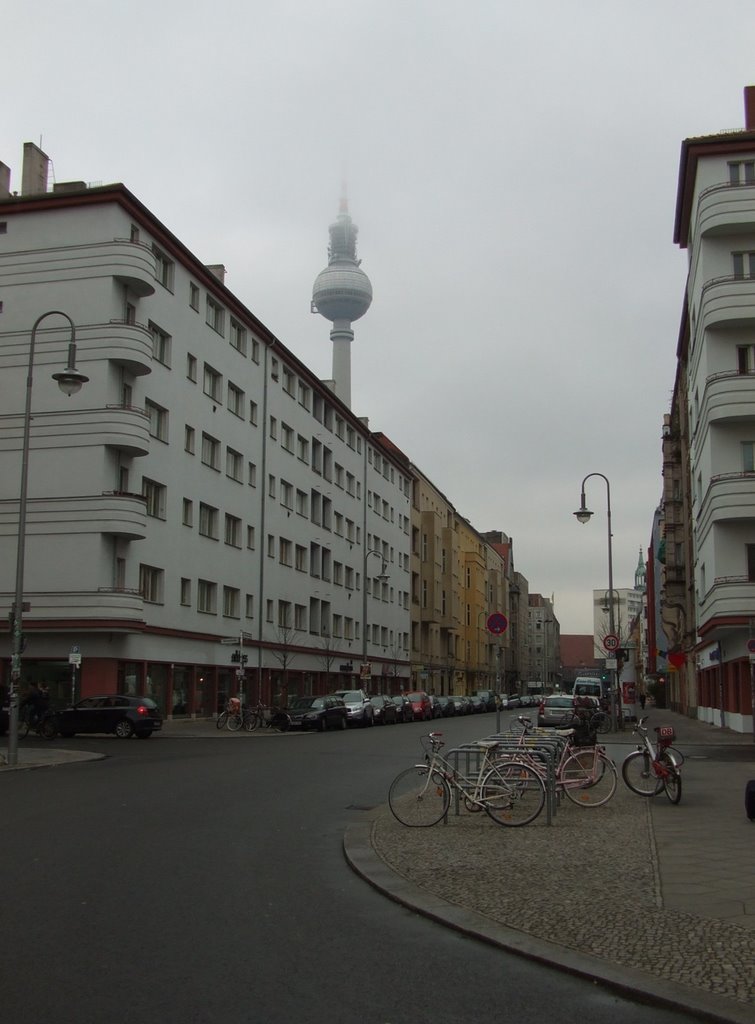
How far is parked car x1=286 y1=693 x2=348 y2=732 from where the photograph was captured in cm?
4031

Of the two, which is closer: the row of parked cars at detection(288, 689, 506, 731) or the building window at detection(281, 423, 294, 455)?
Result: the row of parked cars at detection(288, 689, 506, 731)

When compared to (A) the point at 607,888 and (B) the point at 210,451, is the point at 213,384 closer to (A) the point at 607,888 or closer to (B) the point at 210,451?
(B) the point at 210,451

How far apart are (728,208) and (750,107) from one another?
325 inches

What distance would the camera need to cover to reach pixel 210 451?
47719mm

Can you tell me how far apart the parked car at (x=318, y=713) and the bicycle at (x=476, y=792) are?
28.5 meters

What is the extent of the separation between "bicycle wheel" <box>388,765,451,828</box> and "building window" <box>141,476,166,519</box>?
30.2m

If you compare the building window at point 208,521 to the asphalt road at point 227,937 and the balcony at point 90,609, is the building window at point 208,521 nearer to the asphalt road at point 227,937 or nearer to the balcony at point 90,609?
the balcony at point 90,609

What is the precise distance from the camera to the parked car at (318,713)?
40.3 meters

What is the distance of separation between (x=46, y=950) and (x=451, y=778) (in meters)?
6.46

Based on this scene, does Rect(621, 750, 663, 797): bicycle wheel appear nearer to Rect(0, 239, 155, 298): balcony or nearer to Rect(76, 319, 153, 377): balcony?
Rect(76, 319, 153, 377): balcony

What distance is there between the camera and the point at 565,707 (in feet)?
140

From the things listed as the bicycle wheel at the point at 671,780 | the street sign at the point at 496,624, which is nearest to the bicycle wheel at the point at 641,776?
the bicycle wheel at the point at 671,780

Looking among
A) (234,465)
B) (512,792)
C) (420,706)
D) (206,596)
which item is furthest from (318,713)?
(512,792)

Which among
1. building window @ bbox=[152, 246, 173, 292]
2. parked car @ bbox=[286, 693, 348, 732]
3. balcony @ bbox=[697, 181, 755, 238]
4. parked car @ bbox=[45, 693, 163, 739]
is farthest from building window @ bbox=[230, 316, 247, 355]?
balcony @ bbox=[697, 181, 755, 238]
